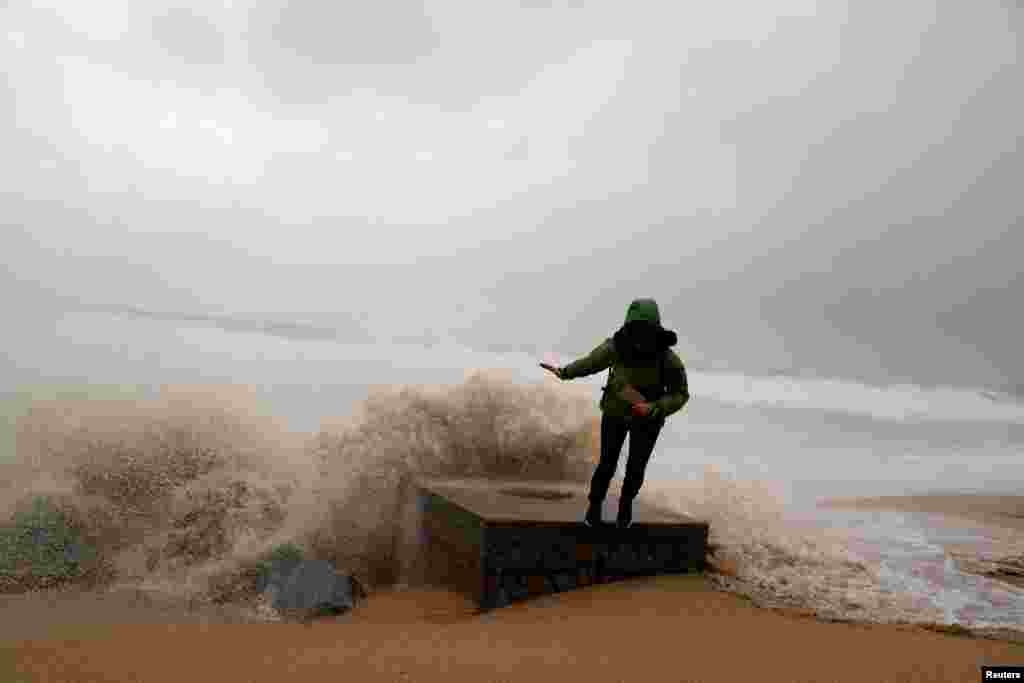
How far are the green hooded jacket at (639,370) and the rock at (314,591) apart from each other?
229 centimetres

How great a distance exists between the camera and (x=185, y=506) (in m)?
7.75

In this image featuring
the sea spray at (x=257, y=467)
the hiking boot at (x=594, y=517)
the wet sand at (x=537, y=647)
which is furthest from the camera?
the sea spray at (x=257, y=467)

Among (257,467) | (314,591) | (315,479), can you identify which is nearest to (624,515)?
(314,591)

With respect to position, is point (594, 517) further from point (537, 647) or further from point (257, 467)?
point (257, 467)

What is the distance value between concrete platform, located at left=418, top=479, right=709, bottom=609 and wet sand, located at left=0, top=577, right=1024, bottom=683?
0.54ft

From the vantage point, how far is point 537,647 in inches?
162

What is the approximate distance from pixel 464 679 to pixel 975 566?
5513 millimetres

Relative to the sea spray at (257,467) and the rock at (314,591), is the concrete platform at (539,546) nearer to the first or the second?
the rock at (314,591)

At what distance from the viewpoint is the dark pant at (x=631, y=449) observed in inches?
214

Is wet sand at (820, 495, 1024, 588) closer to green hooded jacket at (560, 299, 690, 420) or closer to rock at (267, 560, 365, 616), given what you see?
green hooded jacket at (560, 299, 690, 420)

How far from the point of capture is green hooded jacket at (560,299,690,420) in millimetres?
5301

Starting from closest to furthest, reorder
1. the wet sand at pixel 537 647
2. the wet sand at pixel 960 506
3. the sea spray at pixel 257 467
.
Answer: the wet sand at pixel 537 647
the sea spray at pixel 257 467
the wet sand at pixel 960 506

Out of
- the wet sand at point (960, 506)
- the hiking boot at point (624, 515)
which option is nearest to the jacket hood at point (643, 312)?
the hiking boot at point (624, 515)

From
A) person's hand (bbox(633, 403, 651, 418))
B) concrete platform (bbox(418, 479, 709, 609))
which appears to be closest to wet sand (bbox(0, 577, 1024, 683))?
concrete platform (bbox(418, 479, 709, 609))
